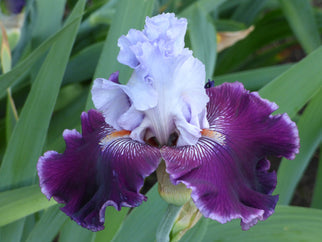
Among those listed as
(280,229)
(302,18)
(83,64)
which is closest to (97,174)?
(280,229)

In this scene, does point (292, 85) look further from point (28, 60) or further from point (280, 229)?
point (28, 60)

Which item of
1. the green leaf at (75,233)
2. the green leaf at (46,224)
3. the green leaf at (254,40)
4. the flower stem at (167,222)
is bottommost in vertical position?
the green leaf at (254,40)

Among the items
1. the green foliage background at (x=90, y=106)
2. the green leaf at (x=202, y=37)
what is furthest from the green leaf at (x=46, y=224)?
the green leaf at (x=202, y=37)

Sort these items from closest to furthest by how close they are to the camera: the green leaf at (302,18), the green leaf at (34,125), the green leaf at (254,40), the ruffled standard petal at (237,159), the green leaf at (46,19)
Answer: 1. the ruffled standard petal at (237,159)
2. the green leaf at (34,125)
3. the green leaf at (46,19)
4. the green leaf at (302,18)
5. the green leaf at (254,40)

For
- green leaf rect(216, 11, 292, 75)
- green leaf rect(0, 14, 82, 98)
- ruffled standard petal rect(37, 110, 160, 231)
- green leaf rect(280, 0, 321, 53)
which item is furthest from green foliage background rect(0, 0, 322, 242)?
green leaf rect(216, 11, 292, 75)

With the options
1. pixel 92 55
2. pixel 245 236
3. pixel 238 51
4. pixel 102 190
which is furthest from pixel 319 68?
pixel 238 51

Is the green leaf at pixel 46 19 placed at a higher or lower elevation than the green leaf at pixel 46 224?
higher

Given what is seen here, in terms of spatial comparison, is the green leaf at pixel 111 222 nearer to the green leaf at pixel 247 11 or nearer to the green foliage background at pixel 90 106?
the green foliage background at pixel 90 106

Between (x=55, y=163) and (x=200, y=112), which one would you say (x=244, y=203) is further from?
(x=55, y=163)
